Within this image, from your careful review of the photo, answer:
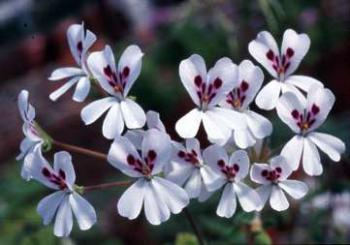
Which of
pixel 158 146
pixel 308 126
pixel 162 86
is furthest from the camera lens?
pixel 162 86

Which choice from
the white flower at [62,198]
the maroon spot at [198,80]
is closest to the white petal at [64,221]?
the white flower at [62,198]

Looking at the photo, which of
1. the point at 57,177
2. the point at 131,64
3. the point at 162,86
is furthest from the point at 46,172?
the point at 162,86

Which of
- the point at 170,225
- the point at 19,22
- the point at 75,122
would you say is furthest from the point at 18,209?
the point at 19,22

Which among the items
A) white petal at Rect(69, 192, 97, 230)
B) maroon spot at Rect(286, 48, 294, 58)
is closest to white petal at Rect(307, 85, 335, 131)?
maroon spot at Rect(286, 48, 294, 58)

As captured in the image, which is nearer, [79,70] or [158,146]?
[158,146]

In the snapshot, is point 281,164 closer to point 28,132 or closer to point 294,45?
point 294,45

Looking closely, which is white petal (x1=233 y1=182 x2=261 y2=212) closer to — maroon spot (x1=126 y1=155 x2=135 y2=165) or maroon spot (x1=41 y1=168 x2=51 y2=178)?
maroon spot (x1=126 y1=155 x2=135 y2=165)

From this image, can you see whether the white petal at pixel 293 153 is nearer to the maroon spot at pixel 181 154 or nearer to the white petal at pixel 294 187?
the white petal at pixel 294 187
